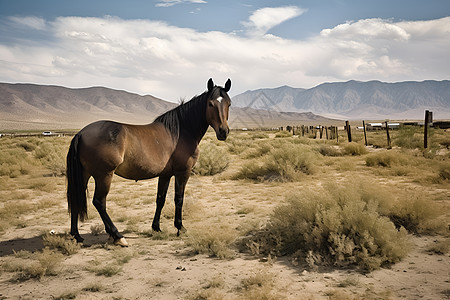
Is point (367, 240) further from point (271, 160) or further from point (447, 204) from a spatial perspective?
point (271, 160)

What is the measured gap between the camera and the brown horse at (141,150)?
5.14 m

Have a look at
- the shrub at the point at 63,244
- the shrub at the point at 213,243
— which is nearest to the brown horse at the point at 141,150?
the shrub at the point at 63,244

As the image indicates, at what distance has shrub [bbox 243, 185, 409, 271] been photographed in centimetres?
440

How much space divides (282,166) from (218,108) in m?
6.25

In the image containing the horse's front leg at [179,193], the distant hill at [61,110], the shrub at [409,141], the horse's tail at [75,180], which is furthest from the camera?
the distant hill at [61,110]

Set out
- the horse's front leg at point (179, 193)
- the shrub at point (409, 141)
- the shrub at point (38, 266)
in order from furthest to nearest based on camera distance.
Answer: the shrub at point (409, 141) < the horse's front leg at point (179, 193) < the shrub at point (38, 266)

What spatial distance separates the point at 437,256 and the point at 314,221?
1.71 meters

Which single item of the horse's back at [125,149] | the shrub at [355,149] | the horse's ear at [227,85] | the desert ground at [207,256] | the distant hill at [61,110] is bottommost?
the desert ground at [207,256]

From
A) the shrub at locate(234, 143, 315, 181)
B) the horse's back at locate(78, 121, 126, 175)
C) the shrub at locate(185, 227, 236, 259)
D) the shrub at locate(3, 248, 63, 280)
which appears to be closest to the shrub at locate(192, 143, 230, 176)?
the shrub at locate(234, 143, 315, 181)

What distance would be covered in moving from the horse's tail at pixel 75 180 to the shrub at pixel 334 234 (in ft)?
9.51

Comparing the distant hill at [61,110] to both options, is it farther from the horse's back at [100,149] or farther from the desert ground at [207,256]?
the horse's back at [100,149]

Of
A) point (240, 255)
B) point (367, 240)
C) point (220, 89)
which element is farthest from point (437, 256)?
point (220, 89)

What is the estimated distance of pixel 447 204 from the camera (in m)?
7.07

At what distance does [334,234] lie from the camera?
14.9 feet
